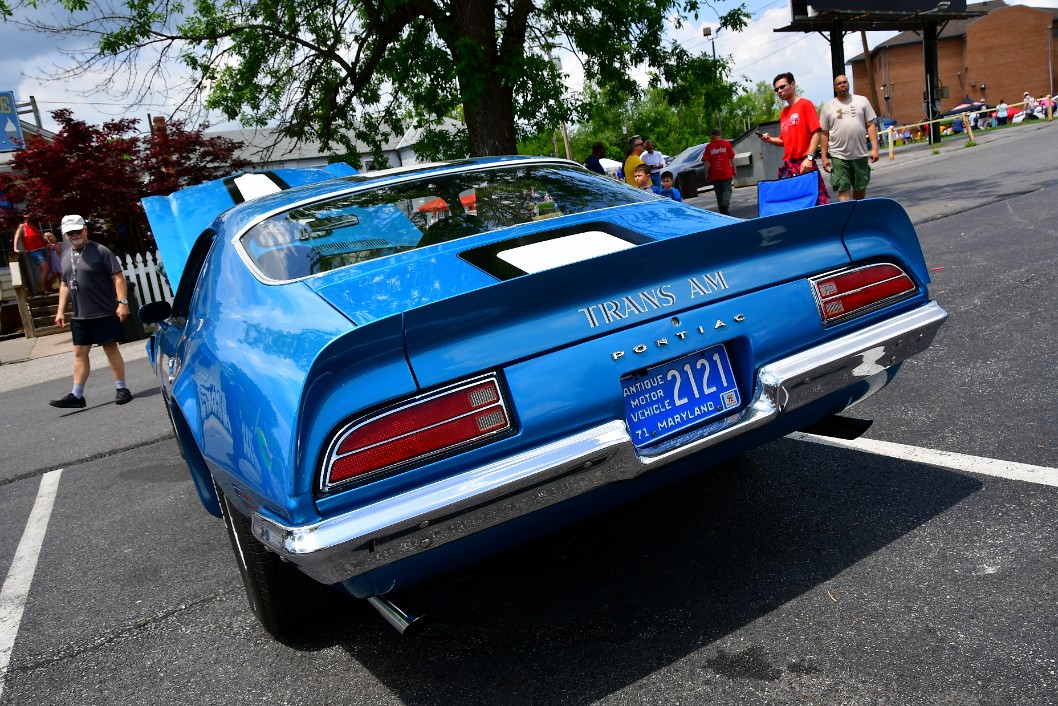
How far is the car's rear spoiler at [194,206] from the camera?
5129 millimetres

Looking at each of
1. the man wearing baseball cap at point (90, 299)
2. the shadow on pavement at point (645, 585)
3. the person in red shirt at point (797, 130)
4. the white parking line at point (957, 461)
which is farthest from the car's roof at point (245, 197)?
the person in red shirt at point (797, 130)

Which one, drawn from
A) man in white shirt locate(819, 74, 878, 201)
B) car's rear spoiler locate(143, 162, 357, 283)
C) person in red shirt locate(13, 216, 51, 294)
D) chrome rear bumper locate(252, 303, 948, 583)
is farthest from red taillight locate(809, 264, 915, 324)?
person in red shirt locate(13, 216, 51, 294)

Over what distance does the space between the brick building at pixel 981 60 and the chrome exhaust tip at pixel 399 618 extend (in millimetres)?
78474

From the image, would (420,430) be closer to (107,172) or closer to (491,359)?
(491,359)

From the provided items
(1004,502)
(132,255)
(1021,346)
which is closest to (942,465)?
(1004,502)

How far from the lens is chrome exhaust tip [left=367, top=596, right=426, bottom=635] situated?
2469mm

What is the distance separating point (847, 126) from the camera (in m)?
9.60

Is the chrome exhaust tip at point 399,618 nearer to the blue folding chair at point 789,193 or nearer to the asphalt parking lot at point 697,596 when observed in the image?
the asphalt parking lot at point 697,596

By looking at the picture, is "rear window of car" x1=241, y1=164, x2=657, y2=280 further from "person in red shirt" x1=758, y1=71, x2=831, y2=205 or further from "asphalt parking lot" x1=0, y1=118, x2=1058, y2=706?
"person in red shirt" x1=758, y1=71, x2=831, y2=205


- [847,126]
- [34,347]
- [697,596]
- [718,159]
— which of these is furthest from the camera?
[718,159]

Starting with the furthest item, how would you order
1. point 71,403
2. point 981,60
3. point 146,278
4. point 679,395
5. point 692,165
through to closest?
1. point 981,60
2. point 692,165
3. point 146,278
4. point 71,403
5. point 679,395

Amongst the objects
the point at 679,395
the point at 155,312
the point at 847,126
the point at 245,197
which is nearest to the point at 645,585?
the point at 679,395

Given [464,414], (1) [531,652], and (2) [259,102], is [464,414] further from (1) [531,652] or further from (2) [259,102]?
(2) [259,102]

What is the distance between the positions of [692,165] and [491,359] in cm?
2648
